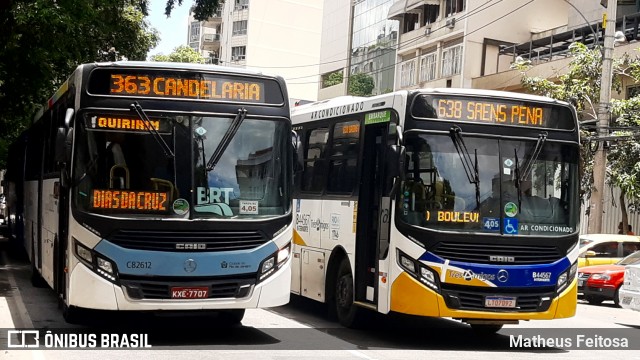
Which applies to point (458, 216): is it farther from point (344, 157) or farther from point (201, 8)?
point (201, 8)

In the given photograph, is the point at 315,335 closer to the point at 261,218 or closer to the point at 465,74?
the point at 261,218

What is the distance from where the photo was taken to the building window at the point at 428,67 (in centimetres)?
5238

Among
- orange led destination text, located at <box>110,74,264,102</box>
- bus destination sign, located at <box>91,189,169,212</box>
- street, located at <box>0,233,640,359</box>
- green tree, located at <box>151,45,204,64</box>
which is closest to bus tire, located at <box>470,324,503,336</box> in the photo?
street, located at <box>0,233,640,359</box>

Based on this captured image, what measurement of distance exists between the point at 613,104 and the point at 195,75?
69.2 ft

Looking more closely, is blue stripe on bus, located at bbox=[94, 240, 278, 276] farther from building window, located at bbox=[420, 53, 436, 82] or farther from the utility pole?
building window, located at bbox=[420, 53, 436, 82]

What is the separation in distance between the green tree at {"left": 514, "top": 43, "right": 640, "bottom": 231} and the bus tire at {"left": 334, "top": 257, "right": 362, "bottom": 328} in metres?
16.8

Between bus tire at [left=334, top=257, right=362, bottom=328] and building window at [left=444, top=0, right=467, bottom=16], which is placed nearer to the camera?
bus tire at [left=334, top=257, right=362, bottom=328]

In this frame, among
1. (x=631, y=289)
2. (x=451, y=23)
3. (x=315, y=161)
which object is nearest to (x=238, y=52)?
(x=451, y=23)

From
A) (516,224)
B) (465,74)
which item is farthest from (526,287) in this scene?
(465,74)

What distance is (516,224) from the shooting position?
12.4m

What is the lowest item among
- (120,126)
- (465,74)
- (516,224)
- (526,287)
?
(526,287)

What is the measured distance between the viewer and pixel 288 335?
42.4 ft

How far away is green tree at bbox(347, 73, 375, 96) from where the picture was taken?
63.4m

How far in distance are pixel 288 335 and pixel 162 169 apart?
9.56 ft
